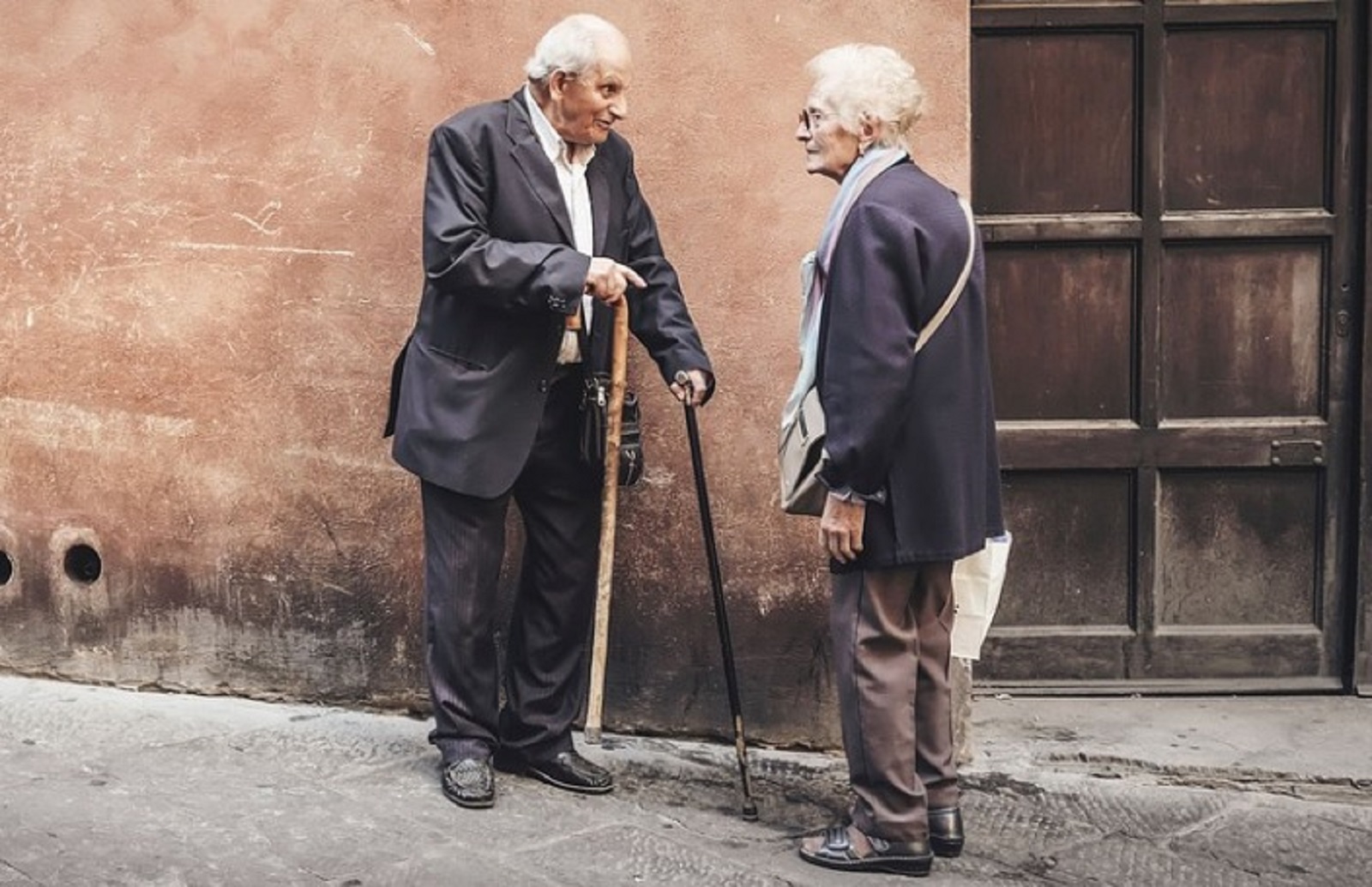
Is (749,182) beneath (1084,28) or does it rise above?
beneath

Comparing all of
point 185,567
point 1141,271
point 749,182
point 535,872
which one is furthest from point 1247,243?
point 185,567

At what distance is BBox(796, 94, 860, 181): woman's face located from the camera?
13.9ft

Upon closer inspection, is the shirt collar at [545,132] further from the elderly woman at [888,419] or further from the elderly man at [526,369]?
the elderly woman at [888,419]

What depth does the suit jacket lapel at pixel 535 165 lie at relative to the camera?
4602mm

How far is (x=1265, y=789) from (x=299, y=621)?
252cm

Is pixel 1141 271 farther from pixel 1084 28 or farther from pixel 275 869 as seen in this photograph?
pixel 275 869

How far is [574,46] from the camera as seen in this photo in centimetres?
451

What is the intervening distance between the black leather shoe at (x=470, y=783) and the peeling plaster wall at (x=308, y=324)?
25.1 inches

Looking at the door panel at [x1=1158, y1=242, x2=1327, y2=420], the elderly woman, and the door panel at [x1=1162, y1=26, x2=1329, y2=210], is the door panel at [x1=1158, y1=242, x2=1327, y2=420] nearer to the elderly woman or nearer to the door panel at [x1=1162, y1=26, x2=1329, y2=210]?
the door panel at [x1=1162, y1=26, x2=1329, y2=210]

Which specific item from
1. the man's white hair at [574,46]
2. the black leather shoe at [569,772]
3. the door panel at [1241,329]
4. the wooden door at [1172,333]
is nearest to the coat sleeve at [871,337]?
the man's white hair at [574,46]

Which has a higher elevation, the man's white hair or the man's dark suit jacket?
the man's white hair

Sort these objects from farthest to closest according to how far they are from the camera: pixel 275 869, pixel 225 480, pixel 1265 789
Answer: pixel 225 480 → pixel 1265 789 → pixel 275 869

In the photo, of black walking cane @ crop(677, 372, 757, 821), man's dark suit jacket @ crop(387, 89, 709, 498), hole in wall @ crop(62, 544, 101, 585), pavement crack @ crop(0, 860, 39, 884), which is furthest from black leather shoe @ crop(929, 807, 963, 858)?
hole in wall @ crop(62, 544, 101, 585)

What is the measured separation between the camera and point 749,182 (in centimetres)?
505
